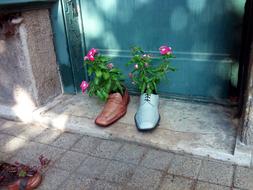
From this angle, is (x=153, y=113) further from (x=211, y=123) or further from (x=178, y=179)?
(x=178, y=179)

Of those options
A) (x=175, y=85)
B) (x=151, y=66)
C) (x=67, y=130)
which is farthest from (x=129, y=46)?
(x=67, y=130)

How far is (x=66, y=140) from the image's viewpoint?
7.63ft

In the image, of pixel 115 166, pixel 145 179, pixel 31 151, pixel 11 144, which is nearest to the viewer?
pixel 145 179

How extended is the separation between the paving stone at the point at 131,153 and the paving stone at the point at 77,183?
11.5 inches

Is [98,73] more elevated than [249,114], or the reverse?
[98,73]

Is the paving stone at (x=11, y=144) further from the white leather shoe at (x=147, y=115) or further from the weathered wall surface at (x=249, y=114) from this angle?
the weathered wall surface at (x=249, y=114)

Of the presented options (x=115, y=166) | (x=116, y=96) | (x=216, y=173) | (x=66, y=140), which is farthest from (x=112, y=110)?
(x=216, y=173)

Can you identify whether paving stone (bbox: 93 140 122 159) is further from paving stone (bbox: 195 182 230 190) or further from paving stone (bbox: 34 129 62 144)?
paving stone (bbox: 195 182 230 190)

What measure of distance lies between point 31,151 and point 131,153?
2.57 ft

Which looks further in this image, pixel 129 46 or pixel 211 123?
pixel 129 46

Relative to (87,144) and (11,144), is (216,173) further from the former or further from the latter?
(11,144)

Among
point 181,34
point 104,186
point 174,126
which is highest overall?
point 181,34

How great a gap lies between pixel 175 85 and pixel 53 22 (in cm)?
133

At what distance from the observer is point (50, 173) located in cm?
195
